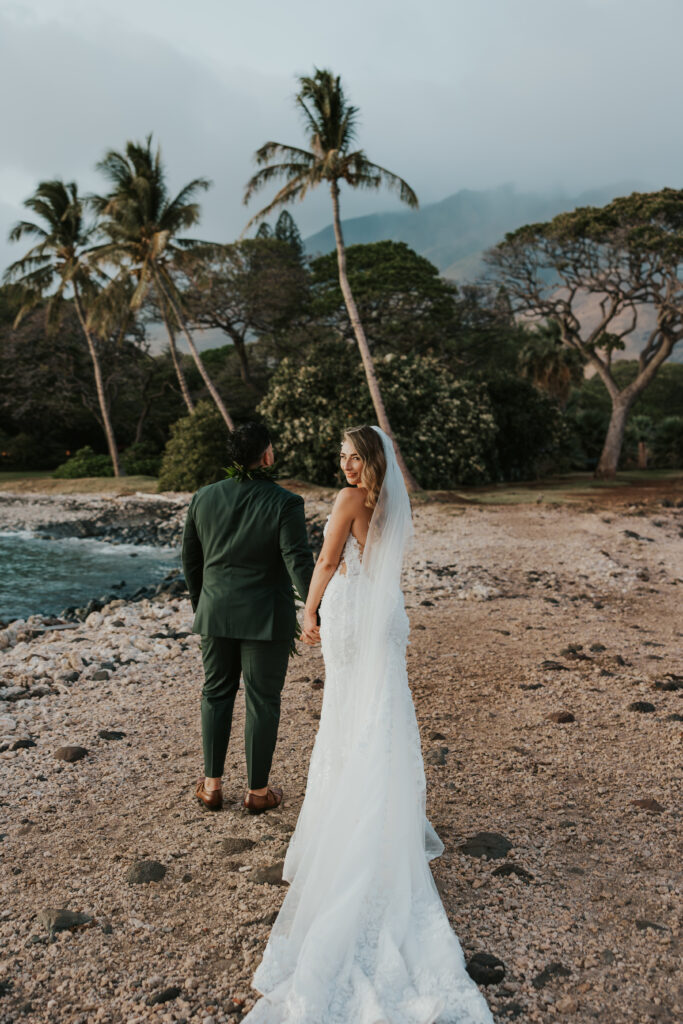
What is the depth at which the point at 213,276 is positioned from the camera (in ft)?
96.5

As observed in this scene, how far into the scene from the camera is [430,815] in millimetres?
3801

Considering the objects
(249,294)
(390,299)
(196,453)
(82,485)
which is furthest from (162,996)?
Result: (249,294)

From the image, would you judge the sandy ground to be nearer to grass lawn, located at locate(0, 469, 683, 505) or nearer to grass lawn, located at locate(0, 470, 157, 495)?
grass lawn, located at locate(0, 469, 683, 505)

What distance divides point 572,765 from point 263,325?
28359mm

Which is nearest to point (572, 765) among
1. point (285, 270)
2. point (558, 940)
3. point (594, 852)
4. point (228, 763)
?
point (594, 852)

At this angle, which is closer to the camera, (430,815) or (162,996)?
(162,996)

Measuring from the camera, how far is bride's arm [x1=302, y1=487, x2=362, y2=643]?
308 centimetres

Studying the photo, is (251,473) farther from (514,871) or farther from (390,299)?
(390,299)

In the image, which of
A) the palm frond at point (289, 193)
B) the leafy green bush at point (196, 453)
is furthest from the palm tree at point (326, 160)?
the leafy green bush at point (196, 453)

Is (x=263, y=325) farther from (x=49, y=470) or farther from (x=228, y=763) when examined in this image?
(x=228, y=763)

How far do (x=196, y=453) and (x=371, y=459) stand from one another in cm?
2108

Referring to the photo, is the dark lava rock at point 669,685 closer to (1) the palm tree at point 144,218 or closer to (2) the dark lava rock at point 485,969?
(2) the dark lava rock at point 485,969

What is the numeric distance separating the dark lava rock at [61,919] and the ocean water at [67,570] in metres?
7.37

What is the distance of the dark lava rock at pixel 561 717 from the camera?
5090 mm
